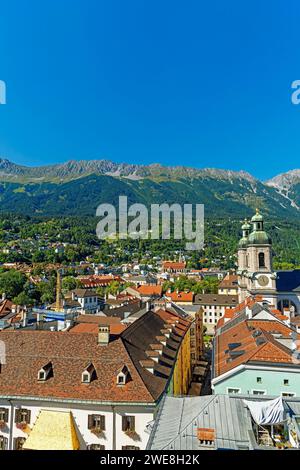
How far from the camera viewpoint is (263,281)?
6222cm

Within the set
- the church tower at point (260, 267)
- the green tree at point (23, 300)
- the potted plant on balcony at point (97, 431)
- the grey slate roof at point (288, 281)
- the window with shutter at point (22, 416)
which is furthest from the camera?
the green tree at point (23, 300)

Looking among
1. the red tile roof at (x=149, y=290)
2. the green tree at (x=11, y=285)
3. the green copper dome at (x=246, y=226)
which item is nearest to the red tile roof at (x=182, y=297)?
the red tile roof at (x=149, y=290)

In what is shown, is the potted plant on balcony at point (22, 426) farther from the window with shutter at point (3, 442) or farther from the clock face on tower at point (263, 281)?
the clock face on tower at point (263, 281)

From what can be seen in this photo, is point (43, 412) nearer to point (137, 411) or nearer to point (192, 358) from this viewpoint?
point (137, 411)

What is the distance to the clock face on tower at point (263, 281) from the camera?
62094 mm

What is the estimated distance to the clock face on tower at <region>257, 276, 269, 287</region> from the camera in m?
62.1

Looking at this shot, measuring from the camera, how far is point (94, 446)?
66.8ft

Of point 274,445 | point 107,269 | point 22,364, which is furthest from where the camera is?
point 107,269

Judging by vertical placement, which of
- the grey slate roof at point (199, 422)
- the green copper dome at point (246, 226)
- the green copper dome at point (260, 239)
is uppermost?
the green copper dome at point (246, 226)

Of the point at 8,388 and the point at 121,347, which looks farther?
the point at 121,347

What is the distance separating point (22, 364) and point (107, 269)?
153780mm

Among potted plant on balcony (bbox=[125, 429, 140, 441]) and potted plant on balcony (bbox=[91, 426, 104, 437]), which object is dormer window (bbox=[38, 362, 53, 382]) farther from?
potted plant on balcony (bbox=[125, 429, 140, 441])

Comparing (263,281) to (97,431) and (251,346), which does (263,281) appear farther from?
(97,431)

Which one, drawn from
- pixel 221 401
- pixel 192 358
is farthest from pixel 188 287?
pixel 221 401
